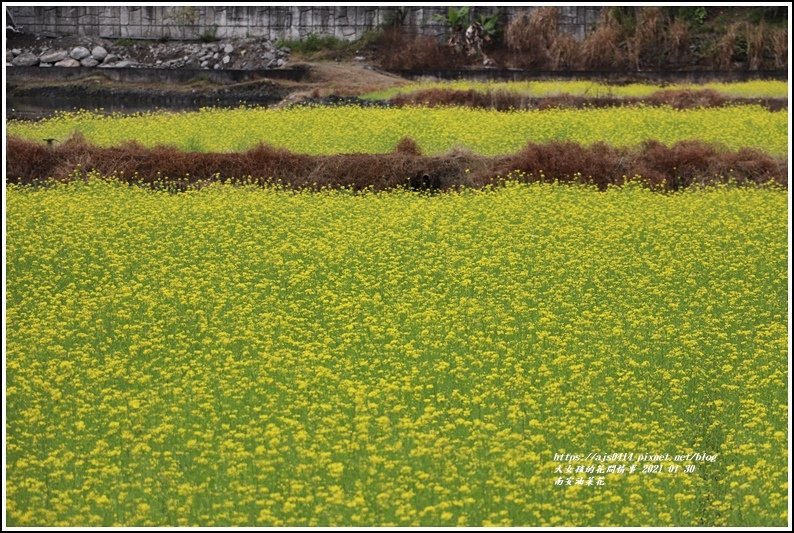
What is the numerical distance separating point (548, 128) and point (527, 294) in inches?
387

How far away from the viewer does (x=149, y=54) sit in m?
38.2

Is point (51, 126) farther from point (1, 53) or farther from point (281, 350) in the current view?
point (281, 350)

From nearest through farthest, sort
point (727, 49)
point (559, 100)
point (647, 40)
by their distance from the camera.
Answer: point (559, 100) < point (727, 49) < point (647, 40)

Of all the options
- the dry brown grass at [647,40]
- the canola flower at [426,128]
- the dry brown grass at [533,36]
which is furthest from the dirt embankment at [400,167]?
the dry brown grass at [533,36]

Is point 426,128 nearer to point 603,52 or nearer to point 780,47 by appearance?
point 603,52

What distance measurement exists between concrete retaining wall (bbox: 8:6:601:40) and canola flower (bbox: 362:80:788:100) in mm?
8448

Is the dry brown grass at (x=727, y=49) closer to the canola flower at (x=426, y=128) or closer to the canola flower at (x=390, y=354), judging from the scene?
the canola flower at (x=426, y=128)

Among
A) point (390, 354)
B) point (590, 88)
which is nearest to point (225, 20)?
point (590, 88)

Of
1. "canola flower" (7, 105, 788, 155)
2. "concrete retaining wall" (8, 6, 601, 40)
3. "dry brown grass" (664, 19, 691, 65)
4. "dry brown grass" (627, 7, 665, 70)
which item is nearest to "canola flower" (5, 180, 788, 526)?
"canola flower" (7, 105, 788, 155)

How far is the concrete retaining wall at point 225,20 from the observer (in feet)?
127

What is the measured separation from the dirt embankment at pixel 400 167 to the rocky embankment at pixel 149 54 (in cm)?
1738

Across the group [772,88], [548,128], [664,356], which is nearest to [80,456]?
[664,356]

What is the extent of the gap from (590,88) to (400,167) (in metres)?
11.4

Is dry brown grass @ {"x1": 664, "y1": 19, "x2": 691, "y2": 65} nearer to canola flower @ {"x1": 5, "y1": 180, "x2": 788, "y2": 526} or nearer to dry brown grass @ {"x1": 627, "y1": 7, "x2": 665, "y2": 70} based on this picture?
dry brown grass @ {"x1": 627, "y1": 7, "x2": 665, "y2": 70}
